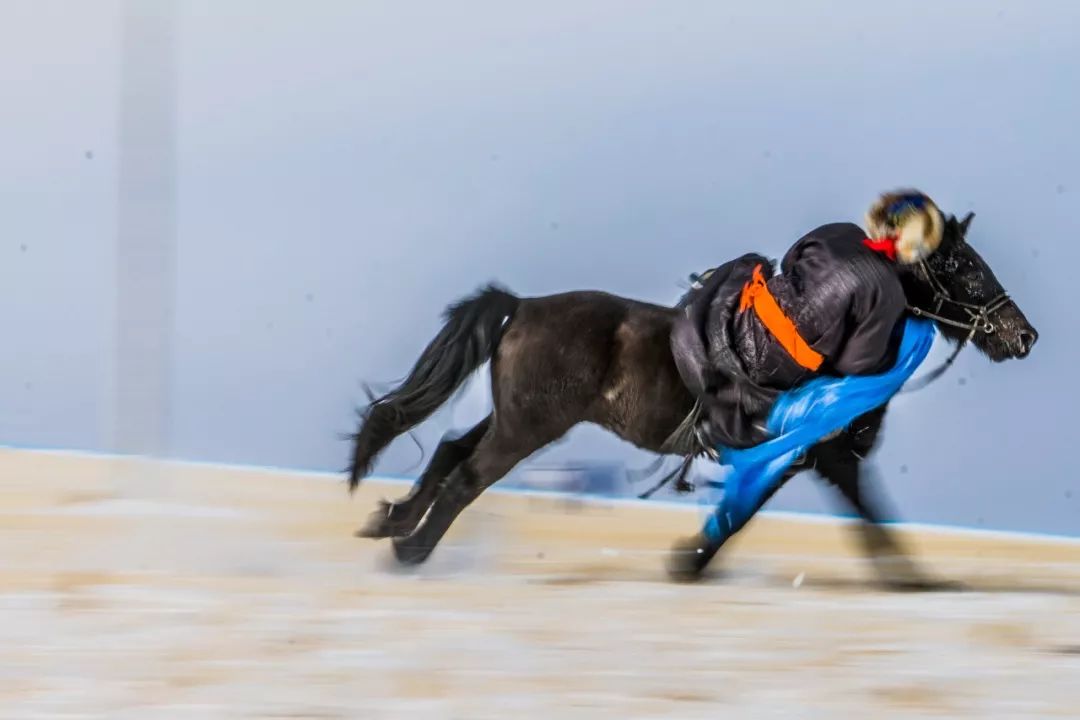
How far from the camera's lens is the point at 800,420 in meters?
4.41

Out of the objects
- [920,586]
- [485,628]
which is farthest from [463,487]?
[920,586]

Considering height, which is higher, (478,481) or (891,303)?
(891,303)

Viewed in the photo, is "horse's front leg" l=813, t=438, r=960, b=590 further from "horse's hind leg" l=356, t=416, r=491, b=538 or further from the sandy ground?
"horse's hind leg" l=356, t=416, r=491, b=538

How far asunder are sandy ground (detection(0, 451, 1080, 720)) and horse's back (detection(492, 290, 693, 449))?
539 mm

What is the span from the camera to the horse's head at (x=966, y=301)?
4.45m

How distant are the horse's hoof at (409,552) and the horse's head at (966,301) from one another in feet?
5.82

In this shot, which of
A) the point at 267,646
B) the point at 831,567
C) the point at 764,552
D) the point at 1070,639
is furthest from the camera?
the point at 764,552

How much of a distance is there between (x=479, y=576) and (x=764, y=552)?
181 cm

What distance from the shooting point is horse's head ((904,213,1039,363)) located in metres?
4.45

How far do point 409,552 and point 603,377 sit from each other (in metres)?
0.86

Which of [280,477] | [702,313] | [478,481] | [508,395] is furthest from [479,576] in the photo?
[280,477]

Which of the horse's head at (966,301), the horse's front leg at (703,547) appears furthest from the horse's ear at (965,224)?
the horse's front leg at (703,547)

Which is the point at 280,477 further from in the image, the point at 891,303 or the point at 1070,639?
the point at 1070,639

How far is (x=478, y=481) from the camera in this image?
15.2 feet
